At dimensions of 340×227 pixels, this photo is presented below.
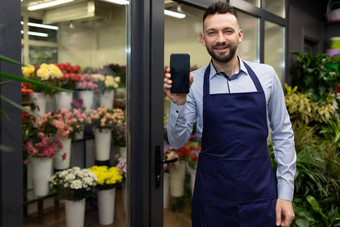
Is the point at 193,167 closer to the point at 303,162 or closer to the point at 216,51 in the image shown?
the point at 303,162

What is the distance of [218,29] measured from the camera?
156 cm

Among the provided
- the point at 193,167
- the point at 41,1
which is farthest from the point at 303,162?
the point at 41,1

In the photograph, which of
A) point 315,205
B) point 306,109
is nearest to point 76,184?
point 315,205

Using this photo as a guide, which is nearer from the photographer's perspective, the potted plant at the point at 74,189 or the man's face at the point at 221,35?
the man's face at the point at 221,35

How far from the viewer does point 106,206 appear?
202 centimetres

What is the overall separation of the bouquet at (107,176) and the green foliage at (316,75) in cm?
295

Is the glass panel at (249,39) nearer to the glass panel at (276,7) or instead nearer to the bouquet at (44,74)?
the glass panel at (276,7)

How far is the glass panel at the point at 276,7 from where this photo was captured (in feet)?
12.2

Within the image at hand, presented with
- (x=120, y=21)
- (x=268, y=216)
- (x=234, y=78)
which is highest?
(x=120, y=21)

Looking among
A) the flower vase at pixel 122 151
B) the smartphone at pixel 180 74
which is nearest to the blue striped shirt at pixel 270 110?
the smartphone at pixel 180 74

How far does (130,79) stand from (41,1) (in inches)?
24.5

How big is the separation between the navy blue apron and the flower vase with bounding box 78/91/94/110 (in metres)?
0.65

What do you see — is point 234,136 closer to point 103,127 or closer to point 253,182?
point 253,182

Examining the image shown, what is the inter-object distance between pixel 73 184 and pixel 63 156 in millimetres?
158
